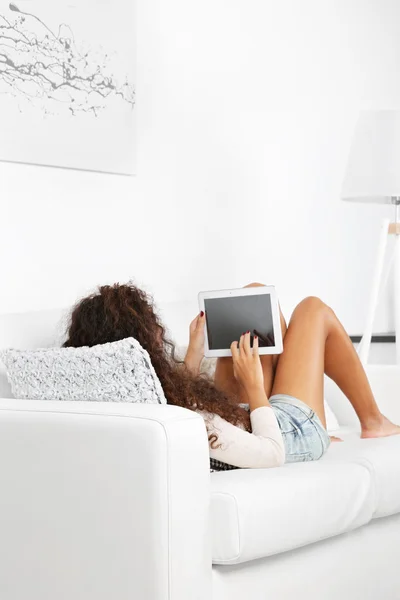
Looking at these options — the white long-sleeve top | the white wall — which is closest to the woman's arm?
the white long-sleeve top

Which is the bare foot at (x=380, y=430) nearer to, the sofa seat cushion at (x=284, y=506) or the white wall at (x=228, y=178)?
the sofa seat cushion at (x=284, y=506)

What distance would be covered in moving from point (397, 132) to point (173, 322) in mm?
1284

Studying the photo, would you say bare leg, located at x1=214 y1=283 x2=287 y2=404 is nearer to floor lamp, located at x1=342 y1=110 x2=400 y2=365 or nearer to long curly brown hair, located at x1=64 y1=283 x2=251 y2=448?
long curly brown hair, located at x1=64 y1=283 x2=251 y2=448

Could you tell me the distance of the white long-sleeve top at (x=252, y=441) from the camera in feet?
6.73

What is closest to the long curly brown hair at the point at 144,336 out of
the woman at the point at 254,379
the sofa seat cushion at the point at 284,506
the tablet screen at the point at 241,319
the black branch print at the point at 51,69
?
the woman at the point at 254,379

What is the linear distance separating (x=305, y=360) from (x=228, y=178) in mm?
1254

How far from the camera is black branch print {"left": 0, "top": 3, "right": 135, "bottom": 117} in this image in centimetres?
280

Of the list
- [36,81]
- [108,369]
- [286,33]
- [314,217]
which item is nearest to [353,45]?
[286,33]

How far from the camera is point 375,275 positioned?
3.75 meters

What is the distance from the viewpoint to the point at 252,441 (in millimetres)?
2092

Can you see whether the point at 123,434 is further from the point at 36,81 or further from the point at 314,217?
the point at 314,217

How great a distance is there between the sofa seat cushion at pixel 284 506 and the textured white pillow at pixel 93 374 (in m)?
0.26

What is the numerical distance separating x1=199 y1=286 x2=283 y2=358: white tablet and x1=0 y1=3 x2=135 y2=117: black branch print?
Answer: 2.79 feet

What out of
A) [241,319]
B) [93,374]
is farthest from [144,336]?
[241,319]
